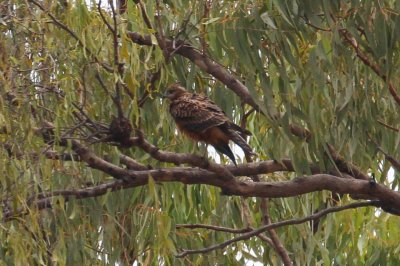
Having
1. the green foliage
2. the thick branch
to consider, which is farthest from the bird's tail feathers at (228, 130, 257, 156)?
the thick branch

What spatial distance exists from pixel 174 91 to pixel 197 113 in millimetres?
168

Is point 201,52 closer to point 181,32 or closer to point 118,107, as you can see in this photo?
point 181,32

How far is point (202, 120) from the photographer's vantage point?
18.7 ft

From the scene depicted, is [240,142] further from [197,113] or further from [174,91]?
[174,91]

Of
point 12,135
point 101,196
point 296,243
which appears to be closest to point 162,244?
point 101,196

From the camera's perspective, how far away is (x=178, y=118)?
233 inches

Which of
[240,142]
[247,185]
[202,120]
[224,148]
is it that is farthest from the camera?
[202,120]

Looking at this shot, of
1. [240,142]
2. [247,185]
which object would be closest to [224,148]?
[240,142]

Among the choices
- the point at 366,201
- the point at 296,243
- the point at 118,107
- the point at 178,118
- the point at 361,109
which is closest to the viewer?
the point at 118,107

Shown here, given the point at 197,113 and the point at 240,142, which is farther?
the point at 197,113

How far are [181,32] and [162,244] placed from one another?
972 millimetres

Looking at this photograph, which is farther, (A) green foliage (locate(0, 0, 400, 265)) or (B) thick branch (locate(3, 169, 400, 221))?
(B) thick branch (locate(3, 169, 400, 221))

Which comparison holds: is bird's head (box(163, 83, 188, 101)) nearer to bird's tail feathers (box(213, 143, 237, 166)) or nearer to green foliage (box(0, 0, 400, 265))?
green foliage (box(0, 0, 400, 265))

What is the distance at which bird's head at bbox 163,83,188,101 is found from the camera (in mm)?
5758
